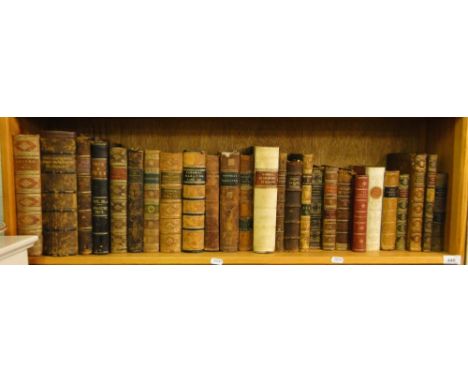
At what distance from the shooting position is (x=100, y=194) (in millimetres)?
1124

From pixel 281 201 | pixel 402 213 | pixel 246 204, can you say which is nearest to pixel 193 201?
pixel 246 204

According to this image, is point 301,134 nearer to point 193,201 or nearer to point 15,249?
point 193,201

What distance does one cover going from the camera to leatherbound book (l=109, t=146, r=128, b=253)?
3.68 feet

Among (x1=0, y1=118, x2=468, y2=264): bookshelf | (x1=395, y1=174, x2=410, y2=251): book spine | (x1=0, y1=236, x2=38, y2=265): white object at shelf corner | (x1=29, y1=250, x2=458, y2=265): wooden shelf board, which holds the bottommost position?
(x1=29, y1=250, x2=458, y2=265): wooden shelf board

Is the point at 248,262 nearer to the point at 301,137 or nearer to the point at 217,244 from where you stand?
the point at 217,244

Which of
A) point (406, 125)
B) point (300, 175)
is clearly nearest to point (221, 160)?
point (300, 175)

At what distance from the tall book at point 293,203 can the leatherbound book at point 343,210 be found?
122 millimetres

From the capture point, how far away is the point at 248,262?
44.4 inches

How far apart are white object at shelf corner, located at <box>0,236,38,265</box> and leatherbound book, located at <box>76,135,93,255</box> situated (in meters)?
0.13

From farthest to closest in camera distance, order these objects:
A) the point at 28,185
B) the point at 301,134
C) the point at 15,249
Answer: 1. the point at 301,134
2. the point at 28,185
3. the point at 15,249

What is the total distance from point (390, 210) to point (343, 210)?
0.14 meters

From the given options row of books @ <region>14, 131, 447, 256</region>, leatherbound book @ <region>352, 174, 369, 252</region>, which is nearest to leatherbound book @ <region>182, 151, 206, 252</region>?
row of books @ <region>14, 131, 447, 256</region>

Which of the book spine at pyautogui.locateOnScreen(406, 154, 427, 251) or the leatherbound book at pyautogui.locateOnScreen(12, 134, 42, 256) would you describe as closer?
the leatherbound book at pyautogui.locateOnScreen(12, 134, 42, 256)

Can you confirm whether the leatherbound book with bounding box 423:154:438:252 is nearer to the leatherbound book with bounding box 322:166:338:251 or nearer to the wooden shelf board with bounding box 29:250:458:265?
the wooden shelf board with bounding box 29:250:458:265
